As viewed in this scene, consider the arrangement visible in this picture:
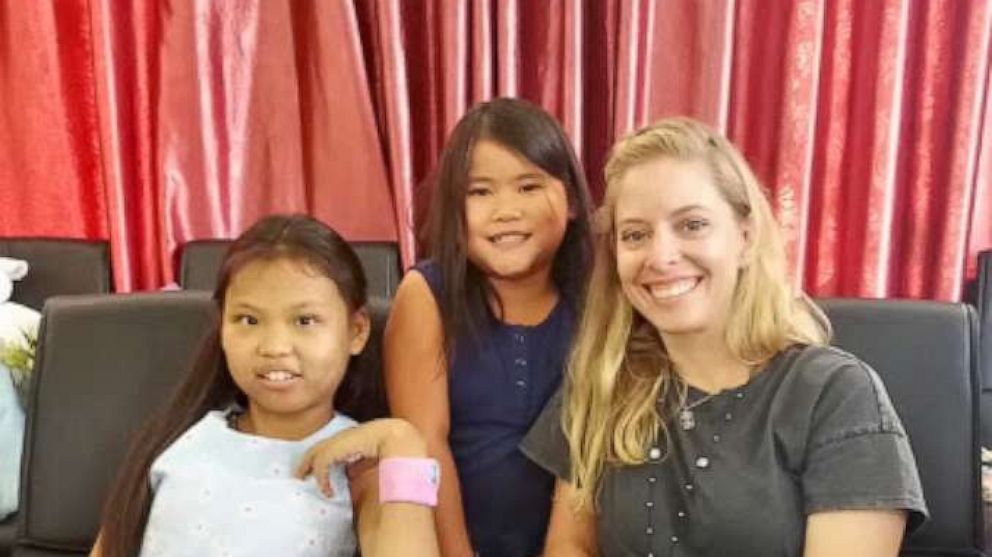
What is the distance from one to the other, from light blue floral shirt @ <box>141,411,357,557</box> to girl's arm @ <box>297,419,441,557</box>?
0.02 metres

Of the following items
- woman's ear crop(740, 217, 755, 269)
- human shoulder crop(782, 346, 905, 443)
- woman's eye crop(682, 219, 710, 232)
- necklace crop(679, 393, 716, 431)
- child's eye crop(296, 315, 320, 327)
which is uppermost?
woman's eye crop(682, 219, 710, 232)

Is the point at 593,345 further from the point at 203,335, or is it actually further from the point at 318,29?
the point at 318,29

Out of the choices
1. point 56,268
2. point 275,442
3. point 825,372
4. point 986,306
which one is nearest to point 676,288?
point 825,372

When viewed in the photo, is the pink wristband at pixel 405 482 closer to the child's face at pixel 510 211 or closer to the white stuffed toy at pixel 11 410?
the child's face at pixel 510 211

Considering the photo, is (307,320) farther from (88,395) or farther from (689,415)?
(689,415)

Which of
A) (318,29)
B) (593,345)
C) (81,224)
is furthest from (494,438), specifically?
(81,224)

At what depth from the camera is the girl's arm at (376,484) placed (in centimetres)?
123

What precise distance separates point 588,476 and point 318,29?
55.0 inches

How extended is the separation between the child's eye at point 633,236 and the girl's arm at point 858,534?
0.34 m

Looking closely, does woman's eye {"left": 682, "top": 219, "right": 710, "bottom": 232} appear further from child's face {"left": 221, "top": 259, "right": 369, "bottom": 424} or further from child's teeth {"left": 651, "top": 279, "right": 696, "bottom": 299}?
child's face {"left": 221, "top": 259, "right": 369, "bottom": 424}

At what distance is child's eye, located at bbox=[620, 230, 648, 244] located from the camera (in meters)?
1.21

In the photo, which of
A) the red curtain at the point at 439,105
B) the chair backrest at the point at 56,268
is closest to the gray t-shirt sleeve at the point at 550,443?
the red curtain at the point at 439,105

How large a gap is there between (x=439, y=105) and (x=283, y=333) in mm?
1087

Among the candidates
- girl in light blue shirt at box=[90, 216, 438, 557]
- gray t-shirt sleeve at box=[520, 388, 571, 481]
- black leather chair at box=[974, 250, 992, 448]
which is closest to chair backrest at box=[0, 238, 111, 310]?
girl in light blue shirt at box=[90, 216, 438, 557]
